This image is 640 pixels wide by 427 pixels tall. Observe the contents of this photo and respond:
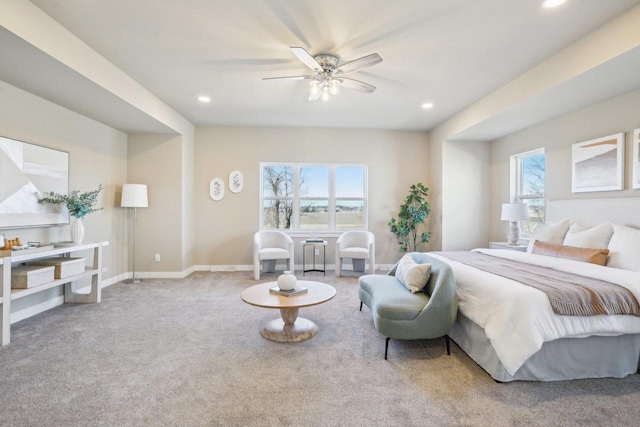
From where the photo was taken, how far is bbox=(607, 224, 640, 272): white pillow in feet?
8.70

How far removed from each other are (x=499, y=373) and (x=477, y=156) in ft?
14.5

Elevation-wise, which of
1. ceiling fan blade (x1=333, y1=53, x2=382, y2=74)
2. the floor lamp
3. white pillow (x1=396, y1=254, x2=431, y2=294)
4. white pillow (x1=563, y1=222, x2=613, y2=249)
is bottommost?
white pillow (x1=396, y1=254, x2=431, y2=294)

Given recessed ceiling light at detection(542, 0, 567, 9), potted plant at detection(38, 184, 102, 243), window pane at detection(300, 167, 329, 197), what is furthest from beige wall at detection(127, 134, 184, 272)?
recessed ceiling light at detection(542, 0, 567, 9)

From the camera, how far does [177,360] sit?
243 centimetres

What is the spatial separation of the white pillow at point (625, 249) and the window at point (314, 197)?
3666 mm

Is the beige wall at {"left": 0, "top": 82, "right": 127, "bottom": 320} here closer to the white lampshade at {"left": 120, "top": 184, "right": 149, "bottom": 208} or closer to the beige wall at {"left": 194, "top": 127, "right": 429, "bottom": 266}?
the white lampshade at {"left": 120, "top": 184, "right": 149, "bottom": 208}

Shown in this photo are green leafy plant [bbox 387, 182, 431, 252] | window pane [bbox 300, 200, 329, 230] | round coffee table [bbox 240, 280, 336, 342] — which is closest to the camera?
round coffee table [bbox 240, 280, 336, 342]

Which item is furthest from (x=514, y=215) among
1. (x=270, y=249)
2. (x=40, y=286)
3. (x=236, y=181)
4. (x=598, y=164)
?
(x=40, y=286)

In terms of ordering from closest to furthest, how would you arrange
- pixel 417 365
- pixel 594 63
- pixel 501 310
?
pixel 501 310 < pixel 417 365 < pixel 594 63

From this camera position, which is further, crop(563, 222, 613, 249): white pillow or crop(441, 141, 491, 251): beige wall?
crop(441, 141, 491, 251): beige wall

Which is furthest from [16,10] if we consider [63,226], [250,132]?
[250,132]

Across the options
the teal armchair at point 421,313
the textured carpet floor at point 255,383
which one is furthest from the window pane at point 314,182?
the teal armchair at point 421,313

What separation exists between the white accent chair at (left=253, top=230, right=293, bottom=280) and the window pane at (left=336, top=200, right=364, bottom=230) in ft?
3.93

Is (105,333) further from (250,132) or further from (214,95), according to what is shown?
(250,132)
